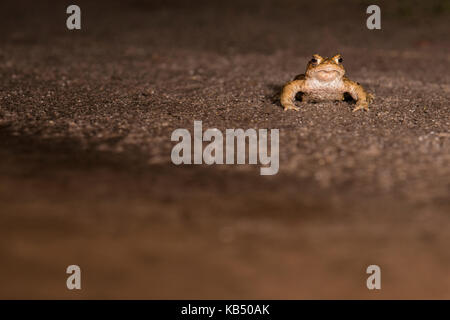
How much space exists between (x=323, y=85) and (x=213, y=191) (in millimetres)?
2493

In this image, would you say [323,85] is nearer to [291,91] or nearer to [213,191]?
[291,91]

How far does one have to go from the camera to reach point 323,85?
553cm

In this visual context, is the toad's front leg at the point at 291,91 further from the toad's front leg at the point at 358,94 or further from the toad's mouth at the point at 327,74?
the toad's front leg at the point at 358,94

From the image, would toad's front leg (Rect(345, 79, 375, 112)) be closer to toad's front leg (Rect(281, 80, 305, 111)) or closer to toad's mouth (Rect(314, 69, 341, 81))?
toad's mouth (Rect(314, 69, 341, 81))

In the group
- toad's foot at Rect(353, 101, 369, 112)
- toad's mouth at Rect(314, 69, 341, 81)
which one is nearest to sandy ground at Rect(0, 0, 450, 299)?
toad's foot at Rect(353, 101, 369, 112)

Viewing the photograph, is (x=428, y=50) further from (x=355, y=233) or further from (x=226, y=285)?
(x=226, y=285)

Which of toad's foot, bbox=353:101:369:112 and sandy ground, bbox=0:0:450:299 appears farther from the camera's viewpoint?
toad's foot, bbox=353:101:369:112

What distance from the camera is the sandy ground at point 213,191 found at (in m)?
2.71

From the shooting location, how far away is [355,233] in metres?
3.08

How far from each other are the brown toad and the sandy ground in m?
0.12

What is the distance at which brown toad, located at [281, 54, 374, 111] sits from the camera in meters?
5.42

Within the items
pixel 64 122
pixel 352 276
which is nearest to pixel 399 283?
pixel 352 276

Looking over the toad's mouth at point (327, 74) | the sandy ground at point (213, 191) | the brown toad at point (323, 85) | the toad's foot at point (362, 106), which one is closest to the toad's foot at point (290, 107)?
the brown toad at point (323, 85)

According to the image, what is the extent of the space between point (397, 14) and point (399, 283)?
38.4 ft
